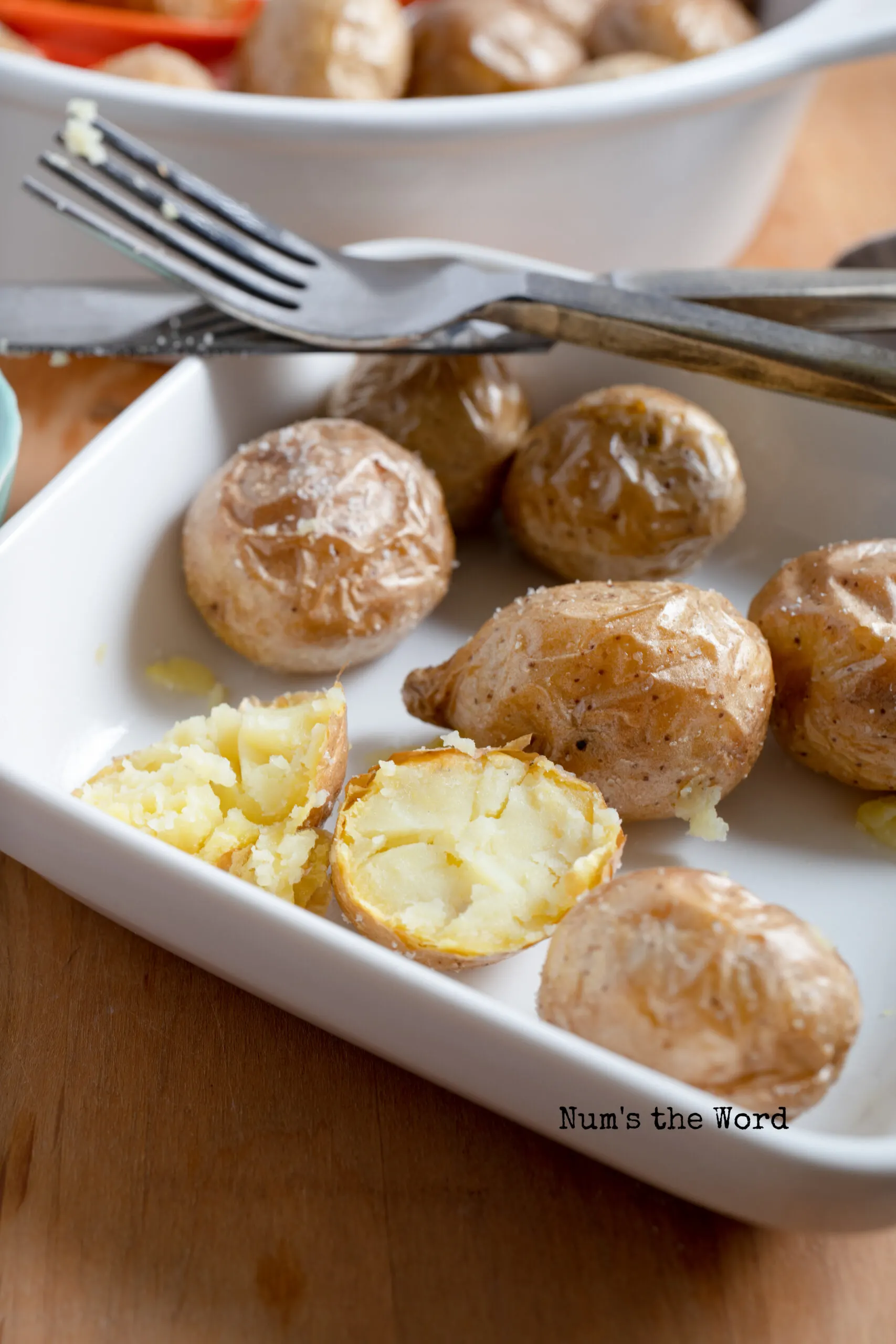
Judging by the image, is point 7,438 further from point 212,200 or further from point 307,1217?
point 307,1217

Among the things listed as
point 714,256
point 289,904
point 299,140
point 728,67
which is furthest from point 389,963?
point 714,256

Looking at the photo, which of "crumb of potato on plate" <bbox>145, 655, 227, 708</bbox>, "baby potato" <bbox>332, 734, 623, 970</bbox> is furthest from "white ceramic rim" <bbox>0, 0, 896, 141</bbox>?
"baby potato" <bbox>332, 734, 623, 970</bbox>

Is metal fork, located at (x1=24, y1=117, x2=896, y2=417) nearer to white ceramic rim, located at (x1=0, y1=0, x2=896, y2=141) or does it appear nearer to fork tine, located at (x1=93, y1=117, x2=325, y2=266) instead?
fork tine, located at (x1=93, y1=117, x2=325, y2=266)

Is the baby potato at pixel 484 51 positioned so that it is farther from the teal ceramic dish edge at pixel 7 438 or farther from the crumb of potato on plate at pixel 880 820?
the crumb of potato on plate at pixel 880 820

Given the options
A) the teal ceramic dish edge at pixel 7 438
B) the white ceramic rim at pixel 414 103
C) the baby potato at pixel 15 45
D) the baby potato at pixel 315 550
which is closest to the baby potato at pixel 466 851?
the baby potato at pixel 315 550

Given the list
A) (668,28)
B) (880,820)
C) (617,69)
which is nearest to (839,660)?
(880,820)

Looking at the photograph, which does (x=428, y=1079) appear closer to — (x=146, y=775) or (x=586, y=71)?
(x=146, y=775)
